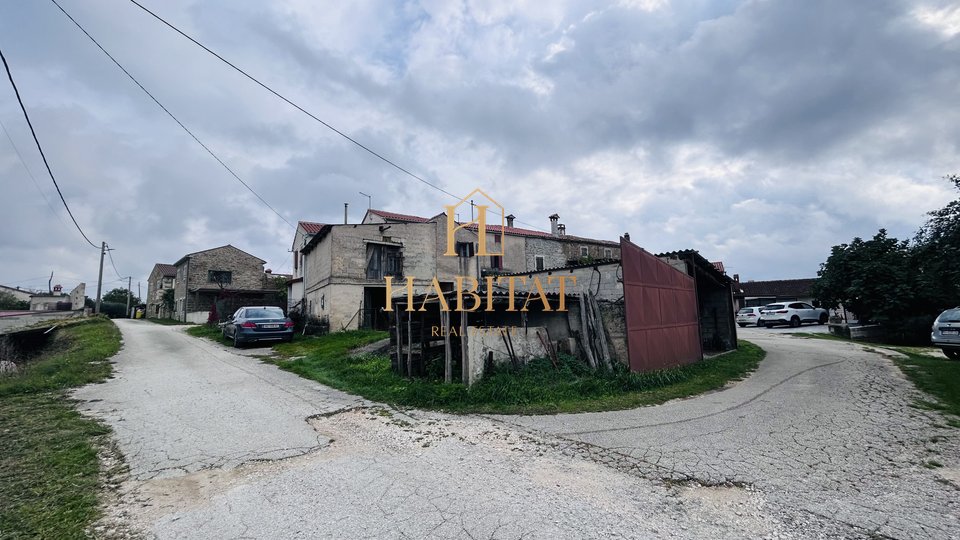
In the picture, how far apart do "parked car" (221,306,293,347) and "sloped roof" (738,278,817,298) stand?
3909 centimetres

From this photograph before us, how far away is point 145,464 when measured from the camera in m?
4.23

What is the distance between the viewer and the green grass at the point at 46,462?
3045 mm

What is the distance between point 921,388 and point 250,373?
44.5 feet

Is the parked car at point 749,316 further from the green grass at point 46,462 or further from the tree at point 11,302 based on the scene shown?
the tree at point 11,302

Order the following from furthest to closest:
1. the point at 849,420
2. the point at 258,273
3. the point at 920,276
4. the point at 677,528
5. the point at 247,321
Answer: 1. the point at 258,273
2. the point at 920,276
3. the point at 247,321
4. the point at 849,420
5. the point at 677,528

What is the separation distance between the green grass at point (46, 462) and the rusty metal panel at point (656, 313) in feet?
26.2

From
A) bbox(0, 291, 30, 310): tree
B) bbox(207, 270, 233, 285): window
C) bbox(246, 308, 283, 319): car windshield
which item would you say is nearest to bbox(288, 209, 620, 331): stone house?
bbox(246, 308, 283, 319): car windshield

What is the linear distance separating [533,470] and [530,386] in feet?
11.1

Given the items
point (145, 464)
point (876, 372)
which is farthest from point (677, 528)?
point (876, 372)

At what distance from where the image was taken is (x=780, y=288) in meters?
40.5

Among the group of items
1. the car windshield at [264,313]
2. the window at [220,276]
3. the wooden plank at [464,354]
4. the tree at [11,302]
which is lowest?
the wooden plank at [464,354]

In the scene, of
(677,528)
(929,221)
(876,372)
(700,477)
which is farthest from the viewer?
(929,221)

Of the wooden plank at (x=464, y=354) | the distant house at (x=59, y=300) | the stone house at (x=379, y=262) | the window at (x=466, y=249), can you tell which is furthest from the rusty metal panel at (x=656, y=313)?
the distant house at (x=59, y=300)

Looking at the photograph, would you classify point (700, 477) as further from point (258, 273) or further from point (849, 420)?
point (258, 273)
